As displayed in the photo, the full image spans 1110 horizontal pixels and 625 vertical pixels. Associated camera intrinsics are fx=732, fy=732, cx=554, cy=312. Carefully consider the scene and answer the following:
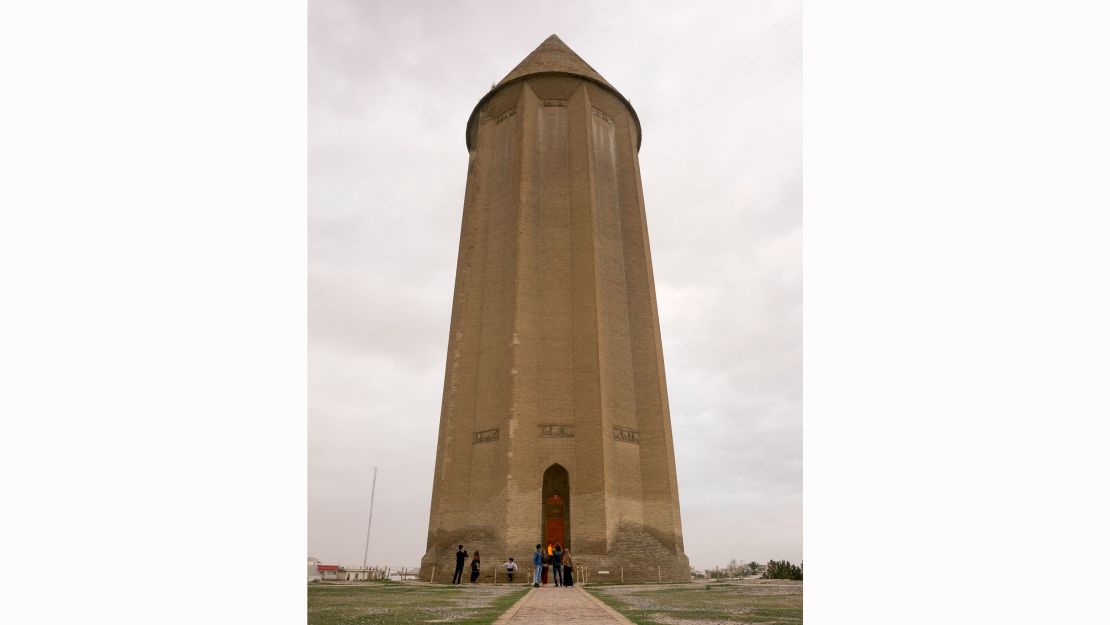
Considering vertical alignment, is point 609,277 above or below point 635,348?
above

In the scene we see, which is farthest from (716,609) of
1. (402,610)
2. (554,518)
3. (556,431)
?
(556,431)

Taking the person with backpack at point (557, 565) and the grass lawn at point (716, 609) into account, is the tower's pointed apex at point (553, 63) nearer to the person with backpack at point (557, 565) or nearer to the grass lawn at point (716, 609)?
the person with backpack at point (557, 565)

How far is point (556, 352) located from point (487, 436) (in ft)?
9.05

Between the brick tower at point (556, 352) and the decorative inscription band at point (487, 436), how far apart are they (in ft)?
0.10

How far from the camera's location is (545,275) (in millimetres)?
19766

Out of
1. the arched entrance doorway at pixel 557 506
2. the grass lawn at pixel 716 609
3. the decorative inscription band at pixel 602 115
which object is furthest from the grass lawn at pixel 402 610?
the decorative inscription band at pixel 602 115

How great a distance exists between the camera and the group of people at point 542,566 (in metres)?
14.2

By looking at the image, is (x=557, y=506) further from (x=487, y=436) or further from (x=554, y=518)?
(x=487, y=436)

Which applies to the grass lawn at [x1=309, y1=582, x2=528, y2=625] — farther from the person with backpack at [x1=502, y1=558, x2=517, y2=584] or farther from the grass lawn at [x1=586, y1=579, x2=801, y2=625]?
the person with backpack at [x1=502, y1=558, x2=517, y2=584]

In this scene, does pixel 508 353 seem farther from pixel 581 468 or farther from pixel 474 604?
pixel 474 604

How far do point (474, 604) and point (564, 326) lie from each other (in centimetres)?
1109

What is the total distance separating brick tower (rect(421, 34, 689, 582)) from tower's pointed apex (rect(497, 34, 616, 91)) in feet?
0.24

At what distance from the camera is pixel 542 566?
14938 mm
